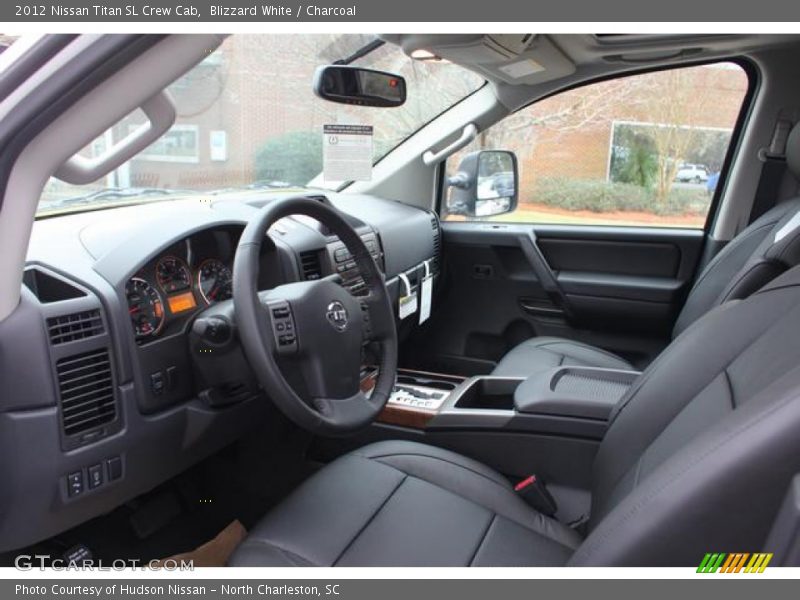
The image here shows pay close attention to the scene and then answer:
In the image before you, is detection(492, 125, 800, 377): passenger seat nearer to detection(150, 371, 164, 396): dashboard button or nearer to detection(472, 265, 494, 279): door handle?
detection(472, 265, 494, 279): door handle

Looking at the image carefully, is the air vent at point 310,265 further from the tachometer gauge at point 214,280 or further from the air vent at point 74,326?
the air vent at point 74,326

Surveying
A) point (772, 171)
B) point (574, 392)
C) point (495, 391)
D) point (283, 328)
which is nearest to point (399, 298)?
point (495, 391)

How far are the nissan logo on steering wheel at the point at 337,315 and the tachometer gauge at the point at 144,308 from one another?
0.39 metres

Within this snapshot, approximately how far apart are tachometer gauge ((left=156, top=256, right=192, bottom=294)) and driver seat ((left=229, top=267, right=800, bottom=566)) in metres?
0.57

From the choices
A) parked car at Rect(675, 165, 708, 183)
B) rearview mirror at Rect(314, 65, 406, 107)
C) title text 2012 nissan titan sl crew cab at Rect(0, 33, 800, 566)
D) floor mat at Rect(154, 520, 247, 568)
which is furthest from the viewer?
parked car at Rect(675, 165, 708, 183)

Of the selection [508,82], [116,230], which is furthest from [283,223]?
[508,82]

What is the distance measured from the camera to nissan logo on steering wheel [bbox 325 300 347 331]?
1.53m

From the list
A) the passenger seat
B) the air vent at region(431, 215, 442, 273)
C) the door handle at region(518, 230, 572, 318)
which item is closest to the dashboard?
the passenger seat

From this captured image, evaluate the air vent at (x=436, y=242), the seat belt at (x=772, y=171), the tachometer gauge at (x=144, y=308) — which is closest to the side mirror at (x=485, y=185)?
the air vent at (x=436, y=242)

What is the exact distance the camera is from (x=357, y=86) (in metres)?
2.29

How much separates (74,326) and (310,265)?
0.77 metres

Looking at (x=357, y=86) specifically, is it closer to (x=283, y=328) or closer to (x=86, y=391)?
(x=283, y=328)

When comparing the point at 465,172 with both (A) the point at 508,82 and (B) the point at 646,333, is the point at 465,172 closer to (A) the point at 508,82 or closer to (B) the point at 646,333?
(A) the point at 508,82

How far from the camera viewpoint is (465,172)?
119 inches
